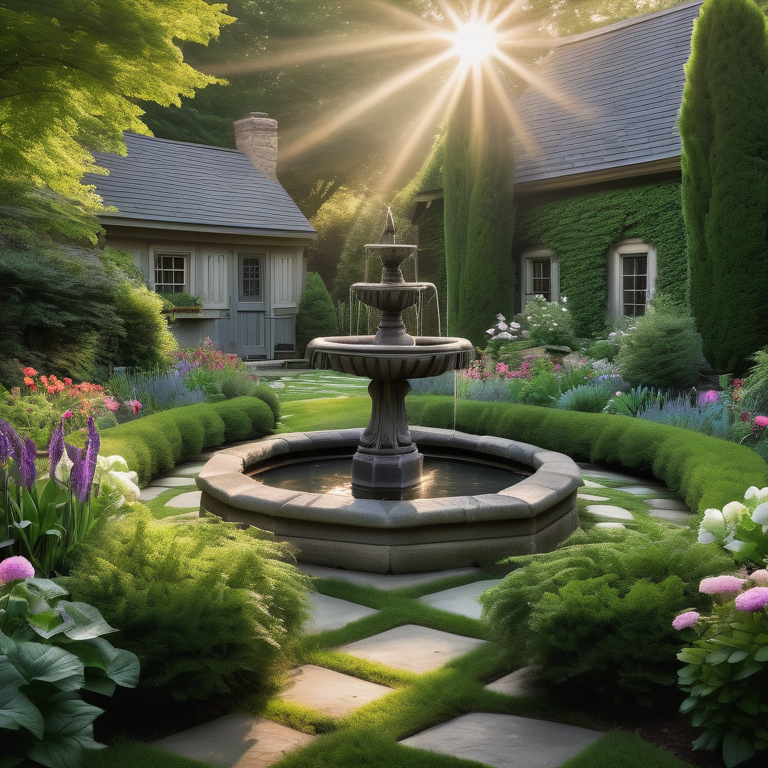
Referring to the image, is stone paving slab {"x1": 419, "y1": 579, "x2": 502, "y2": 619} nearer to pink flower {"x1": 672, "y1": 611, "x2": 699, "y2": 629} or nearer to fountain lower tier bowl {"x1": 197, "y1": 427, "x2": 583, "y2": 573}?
fountain lower tier bowl {"x1": 197, "y1": 427, "x2": 583, "y2": 573}

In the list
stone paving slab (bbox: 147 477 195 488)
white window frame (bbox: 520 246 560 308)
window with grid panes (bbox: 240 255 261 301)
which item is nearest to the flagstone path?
stone paving slab (bbox: 147 477 195 488)

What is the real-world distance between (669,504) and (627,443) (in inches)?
48.5

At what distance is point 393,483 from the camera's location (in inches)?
248

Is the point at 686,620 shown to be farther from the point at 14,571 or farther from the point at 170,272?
the point at 170,272

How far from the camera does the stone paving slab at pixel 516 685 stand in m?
3.35

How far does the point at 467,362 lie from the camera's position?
609 cm

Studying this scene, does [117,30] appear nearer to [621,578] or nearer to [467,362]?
[467,362]

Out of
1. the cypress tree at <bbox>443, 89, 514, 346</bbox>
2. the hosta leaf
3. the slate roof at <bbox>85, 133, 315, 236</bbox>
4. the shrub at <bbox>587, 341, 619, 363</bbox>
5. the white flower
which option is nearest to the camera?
the hosta leaf

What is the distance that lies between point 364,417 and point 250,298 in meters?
11.6

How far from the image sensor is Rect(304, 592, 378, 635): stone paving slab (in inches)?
160

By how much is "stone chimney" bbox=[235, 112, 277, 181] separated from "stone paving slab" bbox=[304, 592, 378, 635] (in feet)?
66.1

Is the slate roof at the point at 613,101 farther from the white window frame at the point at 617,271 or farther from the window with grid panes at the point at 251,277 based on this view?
the window with grid panes at the point at 251,277

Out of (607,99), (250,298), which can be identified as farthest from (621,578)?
(250,298)

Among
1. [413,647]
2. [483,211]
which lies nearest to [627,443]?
[413,647]
